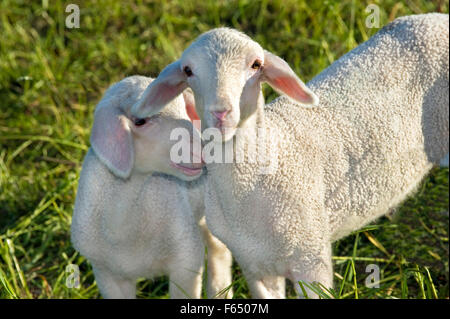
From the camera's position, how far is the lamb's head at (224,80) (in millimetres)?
2537

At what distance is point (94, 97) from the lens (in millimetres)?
5371

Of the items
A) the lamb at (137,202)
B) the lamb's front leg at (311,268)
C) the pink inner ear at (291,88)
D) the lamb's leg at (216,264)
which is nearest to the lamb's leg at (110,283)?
the lamb at (137,202)

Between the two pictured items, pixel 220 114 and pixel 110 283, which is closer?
pixel 220 114

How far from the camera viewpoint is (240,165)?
290cm

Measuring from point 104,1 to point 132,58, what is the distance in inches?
29.2

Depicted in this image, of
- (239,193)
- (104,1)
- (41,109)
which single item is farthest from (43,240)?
(104,1)

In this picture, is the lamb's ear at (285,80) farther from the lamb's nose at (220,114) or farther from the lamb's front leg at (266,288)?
the lamb's front leg at (266,288)

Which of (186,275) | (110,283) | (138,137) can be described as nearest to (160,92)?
(138,137)

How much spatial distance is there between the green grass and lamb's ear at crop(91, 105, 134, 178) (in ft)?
3.31

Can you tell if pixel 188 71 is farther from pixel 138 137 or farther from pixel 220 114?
pixel 138 137

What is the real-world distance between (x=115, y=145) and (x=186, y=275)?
2.47 ft

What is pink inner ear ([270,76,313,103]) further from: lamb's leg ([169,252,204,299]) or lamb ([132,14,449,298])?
lamb's leg ([169,252,204,299])

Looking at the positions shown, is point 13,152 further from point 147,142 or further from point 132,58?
point 147,142

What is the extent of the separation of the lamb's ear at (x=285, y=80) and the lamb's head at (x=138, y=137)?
471mm
